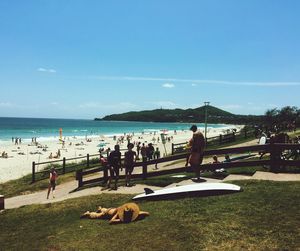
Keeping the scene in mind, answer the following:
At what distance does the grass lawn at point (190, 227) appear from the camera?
6414mm

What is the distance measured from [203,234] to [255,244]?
3.27 feet

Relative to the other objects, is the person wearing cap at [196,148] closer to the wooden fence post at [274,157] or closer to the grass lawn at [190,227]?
the grass lawn at [190,227]

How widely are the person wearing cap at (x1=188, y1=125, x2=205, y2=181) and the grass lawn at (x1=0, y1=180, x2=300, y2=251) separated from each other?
2145mm

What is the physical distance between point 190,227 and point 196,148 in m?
5.17

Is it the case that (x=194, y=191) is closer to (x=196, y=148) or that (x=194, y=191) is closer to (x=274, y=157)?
(x=196, y=148)

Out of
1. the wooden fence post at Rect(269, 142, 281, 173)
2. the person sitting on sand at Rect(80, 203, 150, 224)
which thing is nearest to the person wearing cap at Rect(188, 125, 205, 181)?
the wooden fence post at Rect(269, 142, 281, 173)

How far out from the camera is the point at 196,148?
12.1 metres

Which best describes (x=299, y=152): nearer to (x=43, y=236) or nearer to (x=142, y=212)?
(x=142, y=212)

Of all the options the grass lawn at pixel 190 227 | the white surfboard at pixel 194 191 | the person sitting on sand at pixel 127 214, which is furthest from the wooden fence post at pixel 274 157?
the person sitting on sand at pixel 127 214

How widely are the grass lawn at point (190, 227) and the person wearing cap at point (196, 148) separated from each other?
2.15 meters

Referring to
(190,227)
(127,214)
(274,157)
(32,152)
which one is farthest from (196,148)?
(32,152)

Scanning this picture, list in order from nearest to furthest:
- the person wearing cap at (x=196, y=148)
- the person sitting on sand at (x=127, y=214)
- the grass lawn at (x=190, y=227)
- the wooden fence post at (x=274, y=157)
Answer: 1. the grass lawn at (x=190, y=227)
2. the person sitting on sand at (x=127, y=214)
3. the person wearing cap at (x=196, y=148)
4. the wooden fence post at (x=274, y=157)

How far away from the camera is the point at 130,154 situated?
13.8m

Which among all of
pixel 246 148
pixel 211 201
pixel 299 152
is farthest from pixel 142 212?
pixel 299 152
